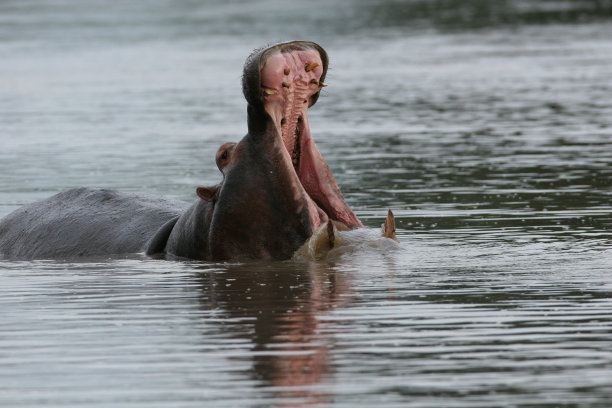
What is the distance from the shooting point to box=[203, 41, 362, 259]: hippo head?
8.09 meters

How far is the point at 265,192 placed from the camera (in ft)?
27.7

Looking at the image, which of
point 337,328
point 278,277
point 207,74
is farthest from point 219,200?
point 207,74

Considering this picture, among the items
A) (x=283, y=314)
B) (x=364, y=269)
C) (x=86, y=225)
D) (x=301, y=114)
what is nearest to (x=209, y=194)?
(x=301, y=114)

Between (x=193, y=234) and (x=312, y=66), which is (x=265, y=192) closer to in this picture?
(x=193, y=234)

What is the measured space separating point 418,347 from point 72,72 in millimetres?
28681

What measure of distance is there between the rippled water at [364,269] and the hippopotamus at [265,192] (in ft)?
0.66

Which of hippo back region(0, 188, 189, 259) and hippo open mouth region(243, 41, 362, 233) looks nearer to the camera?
hippo open mouth region(243, 41, 362, 233)

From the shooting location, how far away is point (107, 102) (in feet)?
84.3

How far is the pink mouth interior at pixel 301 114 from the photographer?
8.06m

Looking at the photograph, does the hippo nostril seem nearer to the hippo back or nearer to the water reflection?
the water reflection

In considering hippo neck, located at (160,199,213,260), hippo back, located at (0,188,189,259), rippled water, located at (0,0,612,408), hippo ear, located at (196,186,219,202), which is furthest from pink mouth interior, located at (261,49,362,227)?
hippo back, located at (0,188,189,259)

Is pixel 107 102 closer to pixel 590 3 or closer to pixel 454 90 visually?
pixel 454 90

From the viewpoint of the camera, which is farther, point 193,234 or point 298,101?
point 193,234

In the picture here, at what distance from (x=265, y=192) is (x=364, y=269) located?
769 mm
